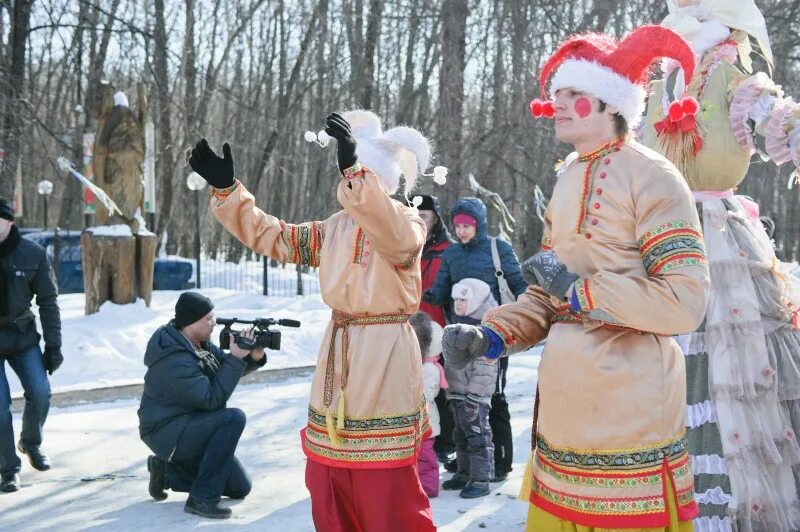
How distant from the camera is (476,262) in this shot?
Result: 5699mm

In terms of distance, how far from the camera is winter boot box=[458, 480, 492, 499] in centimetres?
512

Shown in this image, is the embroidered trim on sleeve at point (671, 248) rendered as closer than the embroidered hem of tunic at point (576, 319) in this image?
Yes

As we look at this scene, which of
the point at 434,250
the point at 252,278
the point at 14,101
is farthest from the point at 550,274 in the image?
the point at 252,278

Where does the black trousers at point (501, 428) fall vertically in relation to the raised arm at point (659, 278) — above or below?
below

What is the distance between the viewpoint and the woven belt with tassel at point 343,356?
3.53 meters

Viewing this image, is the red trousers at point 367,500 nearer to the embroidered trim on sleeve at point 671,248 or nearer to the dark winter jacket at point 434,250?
the embroidered trim on sleeve at point 671,248

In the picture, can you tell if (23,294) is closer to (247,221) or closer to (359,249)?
(247,221)

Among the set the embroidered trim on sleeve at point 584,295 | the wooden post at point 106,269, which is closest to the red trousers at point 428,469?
the embroidered trim on sleeve at point 584,295

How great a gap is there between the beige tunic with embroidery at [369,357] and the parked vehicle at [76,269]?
14089mm

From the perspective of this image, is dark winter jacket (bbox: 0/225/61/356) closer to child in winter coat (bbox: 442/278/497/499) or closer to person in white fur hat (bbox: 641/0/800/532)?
child in winter coat (bbox: 442/278/497/499)

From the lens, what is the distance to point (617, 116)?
2.72 meters

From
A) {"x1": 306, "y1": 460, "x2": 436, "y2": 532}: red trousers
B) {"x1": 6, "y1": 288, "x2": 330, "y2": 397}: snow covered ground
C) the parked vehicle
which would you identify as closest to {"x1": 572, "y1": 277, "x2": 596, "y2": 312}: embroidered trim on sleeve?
{"x1": 306, "y1": 460, "x2": 436, "y2": 532}: red trousers

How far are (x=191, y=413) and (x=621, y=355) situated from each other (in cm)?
298

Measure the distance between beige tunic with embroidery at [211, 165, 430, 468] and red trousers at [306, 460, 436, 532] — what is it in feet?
0.21
